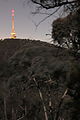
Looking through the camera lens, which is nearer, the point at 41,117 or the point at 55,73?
the point at 55,73

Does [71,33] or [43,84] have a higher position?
[71,33]

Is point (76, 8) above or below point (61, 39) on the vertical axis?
above

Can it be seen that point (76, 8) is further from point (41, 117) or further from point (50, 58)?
→ point (41, 117)

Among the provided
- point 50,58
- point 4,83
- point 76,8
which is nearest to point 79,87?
point 76,8

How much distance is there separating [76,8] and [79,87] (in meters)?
1.81

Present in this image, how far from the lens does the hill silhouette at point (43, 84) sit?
643 centimetres

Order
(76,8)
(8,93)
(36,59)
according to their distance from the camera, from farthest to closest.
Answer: (8,93) < (36,59) < (76,8)

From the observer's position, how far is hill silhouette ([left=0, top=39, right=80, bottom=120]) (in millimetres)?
6434

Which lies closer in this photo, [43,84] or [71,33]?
[71,33]

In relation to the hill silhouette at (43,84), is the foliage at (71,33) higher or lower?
higher

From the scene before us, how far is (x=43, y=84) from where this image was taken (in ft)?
40.2

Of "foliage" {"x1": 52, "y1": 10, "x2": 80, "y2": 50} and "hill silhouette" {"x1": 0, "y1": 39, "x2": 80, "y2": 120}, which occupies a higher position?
"foliage" {"x1": 52, "y1": 10, "x2": 80, "y2": 50}

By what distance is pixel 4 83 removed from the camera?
2275 cm

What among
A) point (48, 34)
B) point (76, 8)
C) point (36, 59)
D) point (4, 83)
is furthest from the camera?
point (4, 83)
